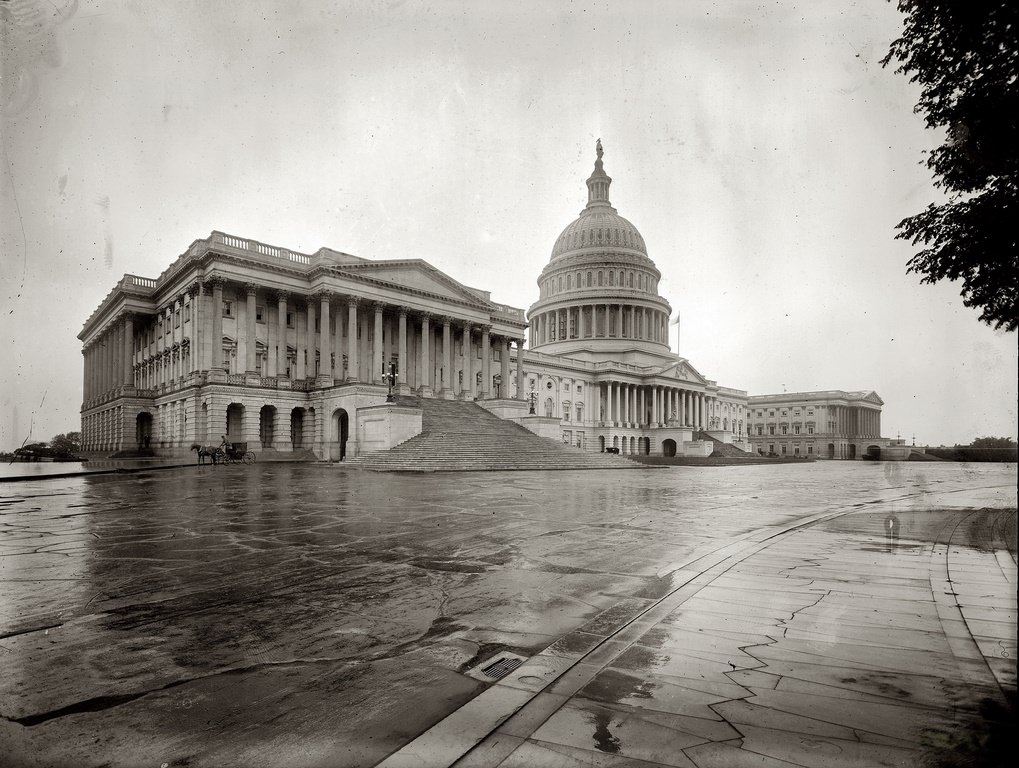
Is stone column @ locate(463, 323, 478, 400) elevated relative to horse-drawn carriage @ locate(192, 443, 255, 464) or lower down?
elevated

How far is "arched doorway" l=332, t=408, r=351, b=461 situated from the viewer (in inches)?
1742

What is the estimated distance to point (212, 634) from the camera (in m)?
4.39

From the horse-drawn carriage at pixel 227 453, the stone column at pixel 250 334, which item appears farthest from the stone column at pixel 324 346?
the horse-drawn carriage at pixel 227 453

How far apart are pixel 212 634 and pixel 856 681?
436cm

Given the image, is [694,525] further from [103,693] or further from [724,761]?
[103,693]

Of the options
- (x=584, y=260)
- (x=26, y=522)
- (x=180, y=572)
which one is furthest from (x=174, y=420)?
(x=584, y=260)

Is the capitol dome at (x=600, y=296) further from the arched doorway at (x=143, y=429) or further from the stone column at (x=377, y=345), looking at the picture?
the arched doorway at (x=143, y=429)

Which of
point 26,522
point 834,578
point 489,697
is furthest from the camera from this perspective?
point 26,522

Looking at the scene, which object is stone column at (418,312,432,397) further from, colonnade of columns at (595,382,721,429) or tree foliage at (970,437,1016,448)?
tree foliage at (970,437,1016,448)

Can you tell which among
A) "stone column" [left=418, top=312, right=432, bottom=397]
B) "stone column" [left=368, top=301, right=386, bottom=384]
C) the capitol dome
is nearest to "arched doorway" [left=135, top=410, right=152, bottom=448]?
"stone column" [left=368, top=301, right=386, bottom=384]

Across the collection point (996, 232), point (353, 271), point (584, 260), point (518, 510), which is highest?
point (584, 260)

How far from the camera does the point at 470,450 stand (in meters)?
36.2

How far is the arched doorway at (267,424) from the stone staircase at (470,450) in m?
10.6

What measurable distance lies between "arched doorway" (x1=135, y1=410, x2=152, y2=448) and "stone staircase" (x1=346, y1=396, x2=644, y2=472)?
26.5 metres
